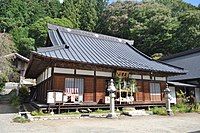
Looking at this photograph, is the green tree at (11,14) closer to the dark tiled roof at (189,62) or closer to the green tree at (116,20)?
the green tree at (116,20)

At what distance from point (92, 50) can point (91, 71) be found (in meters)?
2.42

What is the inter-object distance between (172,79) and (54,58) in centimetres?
1743

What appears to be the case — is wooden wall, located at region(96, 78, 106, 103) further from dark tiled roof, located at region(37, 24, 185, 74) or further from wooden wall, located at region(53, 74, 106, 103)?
dark tiled roof, located at region(37, 24, 185, 74)

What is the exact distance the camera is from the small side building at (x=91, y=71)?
1316 cm

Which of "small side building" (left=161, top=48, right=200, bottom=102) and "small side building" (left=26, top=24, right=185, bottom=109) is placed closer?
"small side building" (left=26, top=24, right=185, bottom=109)

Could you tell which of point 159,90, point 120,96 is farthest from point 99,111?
point 159,90

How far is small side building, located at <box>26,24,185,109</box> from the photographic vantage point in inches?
518

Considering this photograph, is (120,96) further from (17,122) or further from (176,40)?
(176,40)

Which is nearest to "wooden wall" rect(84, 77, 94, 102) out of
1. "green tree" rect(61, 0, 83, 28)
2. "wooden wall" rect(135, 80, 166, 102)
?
"wooden wall" rect(135, 80, 166, 102)

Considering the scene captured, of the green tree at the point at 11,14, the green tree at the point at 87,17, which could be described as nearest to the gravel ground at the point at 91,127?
the green tree at the point at 11,14

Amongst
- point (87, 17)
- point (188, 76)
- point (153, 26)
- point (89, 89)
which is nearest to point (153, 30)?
point (153, 26)

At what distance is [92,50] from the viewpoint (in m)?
16.4

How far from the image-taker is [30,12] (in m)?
53.6

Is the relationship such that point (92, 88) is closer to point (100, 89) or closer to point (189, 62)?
point (100, 89)
